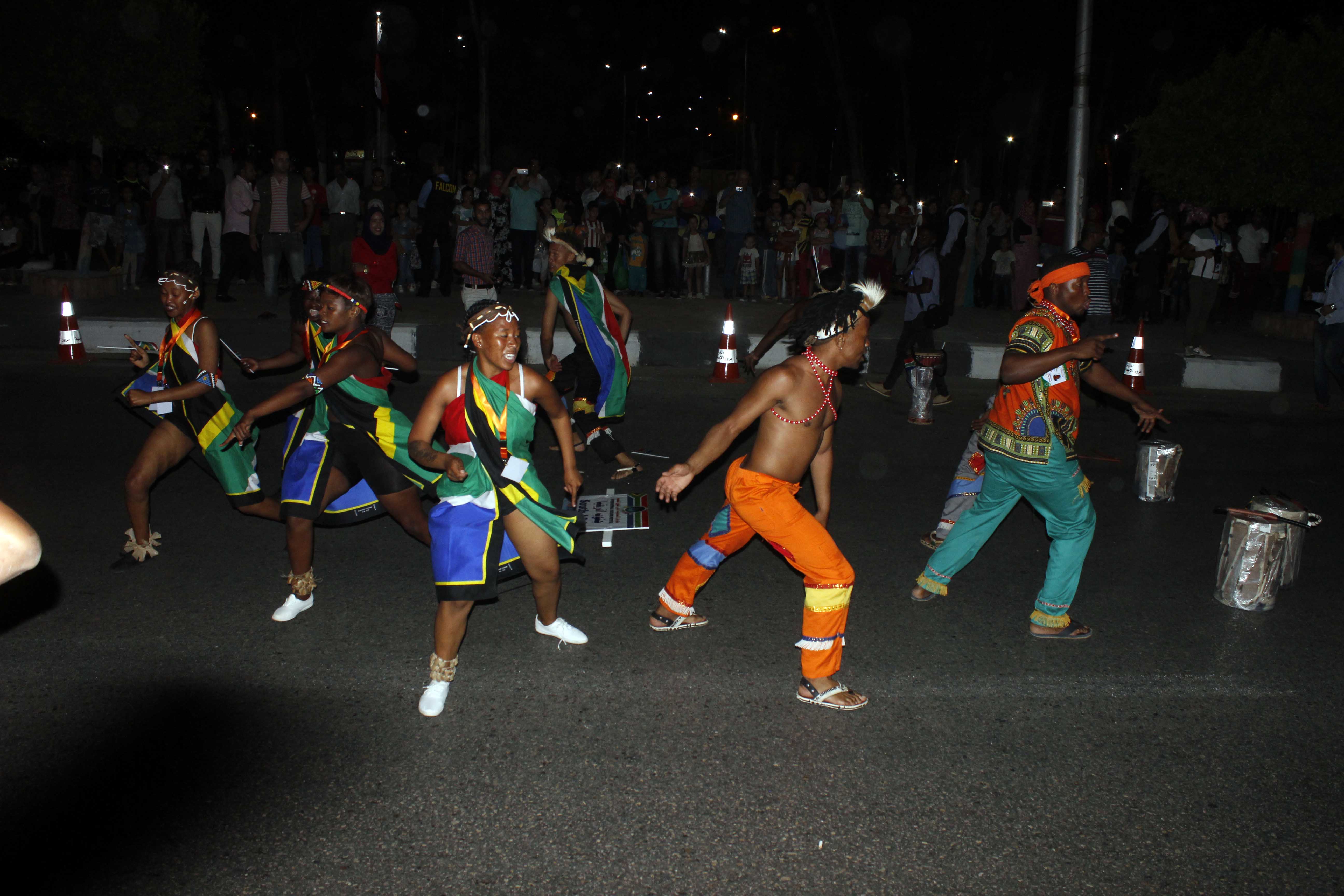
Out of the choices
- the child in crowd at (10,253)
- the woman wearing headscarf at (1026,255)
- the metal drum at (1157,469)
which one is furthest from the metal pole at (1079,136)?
the child in crowd at (10,253)

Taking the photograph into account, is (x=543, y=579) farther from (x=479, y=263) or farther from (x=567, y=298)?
(x=479, y=263)

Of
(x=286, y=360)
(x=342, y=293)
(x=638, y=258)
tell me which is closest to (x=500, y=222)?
(x=638, y=258)

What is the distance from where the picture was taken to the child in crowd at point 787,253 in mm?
15984

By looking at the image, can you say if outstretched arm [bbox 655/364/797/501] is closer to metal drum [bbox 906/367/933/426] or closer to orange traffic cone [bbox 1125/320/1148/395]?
metal drum [bbox 906/367/933/426]

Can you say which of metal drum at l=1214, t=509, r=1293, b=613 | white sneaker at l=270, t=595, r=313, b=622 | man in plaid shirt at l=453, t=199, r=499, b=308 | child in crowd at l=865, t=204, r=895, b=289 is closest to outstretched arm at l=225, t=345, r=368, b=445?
white sneaker at l=270, t=595, r=313, b=622

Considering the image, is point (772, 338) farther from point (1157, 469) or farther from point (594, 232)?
point (594, 232)

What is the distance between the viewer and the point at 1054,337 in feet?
15.0

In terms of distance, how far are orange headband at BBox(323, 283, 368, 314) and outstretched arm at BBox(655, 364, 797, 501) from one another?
1910mm

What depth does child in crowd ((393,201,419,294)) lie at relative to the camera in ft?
49.3

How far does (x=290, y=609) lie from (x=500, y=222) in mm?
11514

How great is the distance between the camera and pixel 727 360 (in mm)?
10703

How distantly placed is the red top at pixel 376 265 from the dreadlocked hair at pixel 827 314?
684 cm

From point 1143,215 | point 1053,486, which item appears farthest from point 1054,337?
point 1143,215

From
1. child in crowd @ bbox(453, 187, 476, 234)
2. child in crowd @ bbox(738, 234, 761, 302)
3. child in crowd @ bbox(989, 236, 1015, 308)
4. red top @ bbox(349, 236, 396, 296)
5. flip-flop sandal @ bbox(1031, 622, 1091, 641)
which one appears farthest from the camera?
child in crowd @ bbox(989, 236, 1015, 308)
